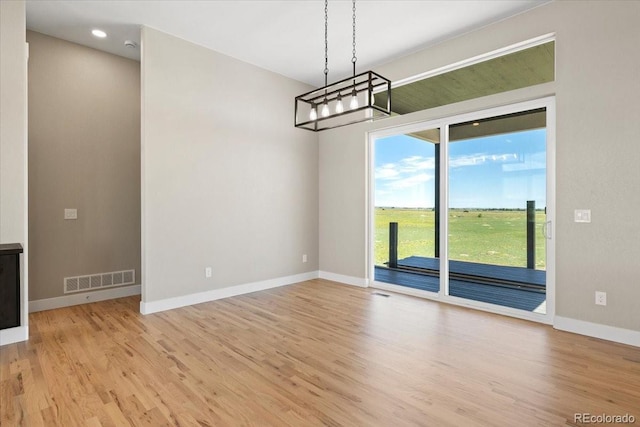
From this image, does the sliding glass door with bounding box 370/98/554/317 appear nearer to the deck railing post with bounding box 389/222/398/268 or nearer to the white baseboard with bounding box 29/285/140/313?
the deck railing post with bounding box 389/222/398/268

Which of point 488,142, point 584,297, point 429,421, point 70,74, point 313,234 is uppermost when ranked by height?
point 70,74

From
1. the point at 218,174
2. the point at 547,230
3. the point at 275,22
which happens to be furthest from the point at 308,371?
the point at 275,22

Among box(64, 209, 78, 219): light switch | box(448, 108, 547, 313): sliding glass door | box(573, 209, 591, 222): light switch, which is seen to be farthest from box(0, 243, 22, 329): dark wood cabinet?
box(573, 209, 591, 222): light switch

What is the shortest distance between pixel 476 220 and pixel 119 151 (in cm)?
506

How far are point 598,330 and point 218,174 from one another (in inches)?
A: 186

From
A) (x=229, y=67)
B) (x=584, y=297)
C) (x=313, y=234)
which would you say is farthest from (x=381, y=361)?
(x=229, y=67)

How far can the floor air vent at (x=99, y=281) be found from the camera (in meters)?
4.25

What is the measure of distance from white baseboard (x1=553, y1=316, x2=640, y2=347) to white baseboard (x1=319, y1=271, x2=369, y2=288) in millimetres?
2578

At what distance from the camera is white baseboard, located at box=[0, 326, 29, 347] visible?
2994 millimetres

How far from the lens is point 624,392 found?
7.25 ft

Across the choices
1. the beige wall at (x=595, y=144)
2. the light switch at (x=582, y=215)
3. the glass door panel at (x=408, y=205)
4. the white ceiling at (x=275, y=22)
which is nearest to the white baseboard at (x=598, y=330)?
the beige wall at (x=595, y=144)

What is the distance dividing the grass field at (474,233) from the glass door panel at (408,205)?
0.02m

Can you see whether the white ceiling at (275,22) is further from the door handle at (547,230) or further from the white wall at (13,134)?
the door handle at (547,230)

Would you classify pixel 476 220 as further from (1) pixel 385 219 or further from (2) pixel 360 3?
(2) pixel 360 3
